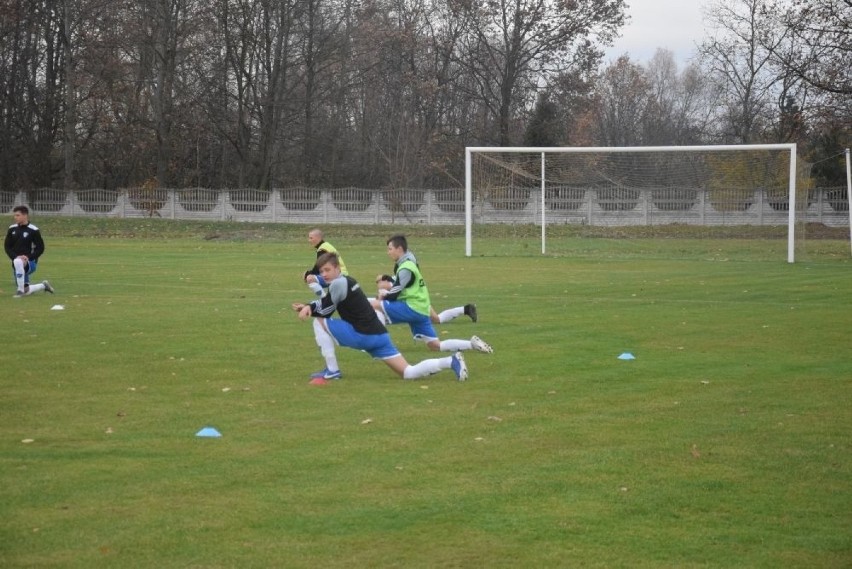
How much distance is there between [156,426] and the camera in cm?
930

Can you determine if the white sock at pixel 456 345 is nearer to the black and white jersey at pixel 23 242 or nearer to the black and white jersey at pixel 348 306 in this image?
the black and white jersey at pixel 348 306

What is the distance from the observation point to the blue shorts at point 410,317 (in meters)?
13.7

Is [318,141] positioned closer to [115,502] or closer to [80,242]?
[80,242]

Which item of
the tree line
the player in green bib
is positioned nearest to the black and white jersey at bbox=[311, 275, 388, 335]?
the player in green bib

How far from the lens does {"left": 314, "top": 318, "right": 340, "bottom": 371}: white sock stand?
11.6 meters

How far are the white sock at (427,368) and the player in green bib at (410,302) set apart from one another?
78.0 inches

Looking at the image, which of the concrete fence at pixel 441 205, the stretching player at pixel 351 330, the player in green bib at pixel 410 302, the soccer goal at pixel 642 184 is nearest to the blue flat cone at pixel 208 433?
the stretching player at pixel 351 330

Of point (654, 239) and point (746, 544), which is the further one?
point (654, 239)

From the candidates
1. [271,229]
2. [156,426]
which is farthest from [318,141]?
[156,426]

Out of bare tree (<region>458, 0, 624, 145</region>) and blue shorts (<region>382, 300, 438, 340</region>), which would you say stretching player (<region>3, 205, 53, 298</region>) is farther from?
bare tree (<region>458, 0, 624, 145</region>)

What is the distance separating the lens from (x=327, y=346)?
1164cm

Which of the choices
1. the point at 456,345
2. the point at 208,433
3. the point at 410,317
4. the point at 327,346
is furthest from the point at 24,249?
the point at 208,433

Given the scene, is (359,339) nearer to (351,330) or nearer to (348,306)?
(351,330)

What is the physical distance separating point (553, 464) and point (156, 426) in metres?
3.33
